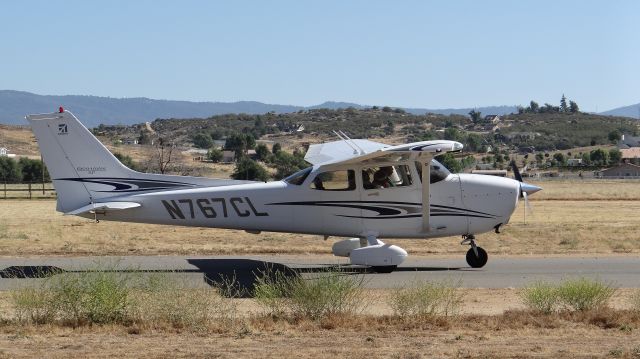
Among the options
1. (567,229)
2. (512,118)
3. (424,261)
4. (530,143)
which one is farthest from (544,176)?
(512,118)

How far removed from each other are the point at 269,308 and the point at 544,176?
80.8 metres

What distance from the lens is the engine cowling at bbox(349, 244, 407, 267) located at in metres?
17.0

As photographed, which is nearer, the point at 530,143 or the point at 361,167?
the point at 361,167

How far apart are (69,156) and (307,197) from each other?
4524 millimetres

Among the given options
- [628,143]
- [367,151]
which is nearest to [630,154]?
[628,143]

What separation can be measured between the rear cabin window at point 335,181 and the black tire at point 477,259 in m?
2.68

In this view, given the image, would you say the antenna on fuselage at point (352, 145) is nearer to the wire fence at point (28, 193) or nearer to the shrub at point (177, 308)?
the shrub at point (177, 308)

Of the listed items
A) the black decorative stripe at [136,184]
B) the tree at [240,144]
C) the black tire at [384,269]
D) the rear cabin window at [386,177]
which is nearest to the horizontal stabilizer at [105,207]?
the black decorative stripe at [136,184]

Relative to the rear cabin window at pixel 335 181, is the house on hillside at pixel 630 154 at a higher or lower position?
lower

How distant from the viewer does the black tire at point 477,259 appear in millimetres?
18141

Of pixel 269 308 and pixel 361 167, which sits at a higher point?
pixel 361 167

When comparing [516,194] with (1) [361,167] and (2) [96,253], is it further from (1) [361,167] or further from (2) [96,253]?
(2) [96,253]

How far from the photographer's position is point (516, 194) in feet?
59.0

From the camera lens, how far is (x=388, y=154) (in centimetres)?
1686
